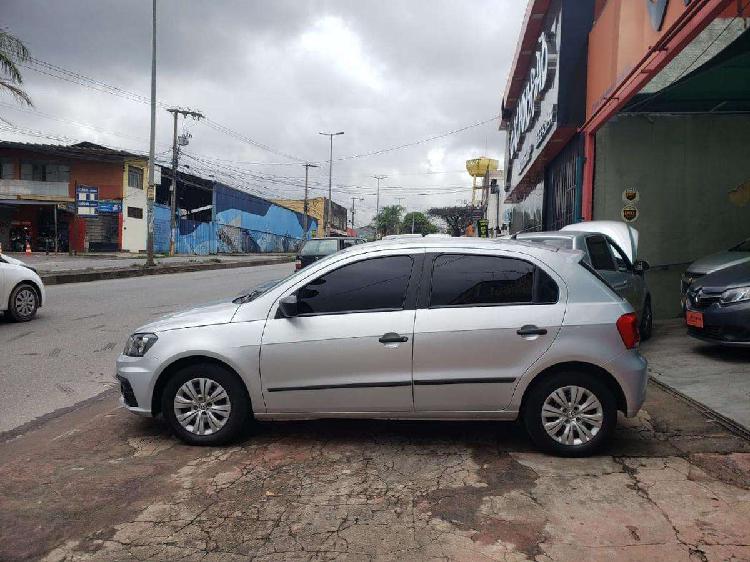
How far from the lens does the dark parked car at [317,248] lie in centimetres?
1561

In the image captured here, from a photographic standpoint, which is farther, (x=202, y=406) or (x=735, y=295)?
(x=735, y=295)

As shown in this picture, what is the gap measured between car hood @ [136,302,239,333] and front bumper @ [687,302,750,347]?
5.40 meters

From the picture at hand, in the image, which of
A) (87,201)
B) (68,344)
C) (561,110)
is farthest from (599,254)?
(87,201)

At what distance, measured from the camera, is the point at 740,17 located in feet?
23.7

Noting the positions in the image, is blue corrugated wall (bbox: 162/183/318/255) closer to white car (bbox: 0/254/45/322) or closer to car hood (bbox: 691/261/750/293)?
white car (bbox: 0/254/45/322)

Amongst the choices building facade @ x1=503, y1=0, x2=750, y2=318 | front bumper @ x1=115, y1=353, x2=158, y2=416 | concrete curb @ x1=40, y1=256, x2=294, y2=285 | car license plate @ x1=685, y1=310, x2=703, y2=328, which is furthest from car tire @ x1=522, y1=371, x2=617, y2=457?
concrete curb @ x1=40, y1=256, x2=294, y2=285

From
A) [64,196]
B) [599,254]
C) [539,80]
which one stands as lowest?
[599,254]

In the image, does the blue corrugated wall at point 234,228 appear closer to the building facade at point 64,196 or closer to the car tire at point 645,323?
the building facade at point 64,196

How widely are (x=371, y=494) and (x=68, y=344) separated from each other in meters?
6.18

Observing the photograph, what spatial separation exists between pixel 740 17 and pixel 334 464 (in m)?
7.12

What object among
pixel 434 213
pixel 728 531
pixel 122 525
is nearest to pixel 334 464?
pixel 122 525

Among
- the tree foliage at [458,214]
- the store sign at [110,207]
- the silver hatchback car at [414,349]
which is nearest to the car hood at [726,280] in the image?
the silver hatchback car at [414,349]

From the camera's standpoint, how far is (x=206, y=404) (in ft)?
14.3

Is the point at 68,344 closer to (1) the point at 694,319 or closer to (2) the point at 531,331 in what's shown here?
(2) the point at 531,331
